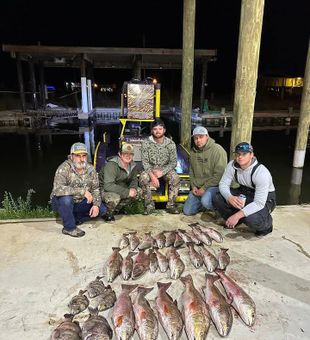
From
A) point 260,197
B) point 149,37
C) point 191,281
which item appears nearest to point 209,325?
point 191,281

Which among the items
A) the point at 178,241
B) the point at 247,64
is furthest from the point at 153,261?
the point at 247,64

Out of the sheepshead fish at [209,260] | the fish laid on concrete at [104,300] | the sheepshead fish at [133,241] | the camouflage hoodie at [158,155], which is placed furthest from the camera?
the camouflage hoodie at [158,155]

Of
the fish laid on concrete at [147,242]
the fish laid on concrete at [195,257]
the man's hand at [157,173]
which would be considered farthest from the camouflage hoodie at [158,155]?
the fish laid on concrete at [195,257]

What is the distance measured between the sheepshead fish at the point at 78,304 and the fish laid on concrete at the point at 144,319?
1.43ft

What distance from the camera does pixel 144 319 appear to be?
98.2 inches

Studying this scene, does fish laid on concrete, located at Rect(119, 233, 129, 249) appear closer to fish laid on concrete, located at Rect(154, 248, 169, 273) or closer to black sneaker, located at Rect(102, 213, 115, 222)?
fish laid on concrete, located at Rect(154, 248, 169, 273)

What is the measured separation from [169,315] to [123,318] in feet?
1.21

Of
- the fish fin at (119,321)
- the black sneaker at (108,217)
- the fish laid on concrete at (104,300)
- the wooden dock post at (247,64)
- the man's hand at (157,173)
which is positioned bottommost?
the fish laid on concrete at (104,300)

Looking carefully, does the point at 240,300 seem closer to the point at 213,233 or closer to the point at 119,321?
the point at 119,321

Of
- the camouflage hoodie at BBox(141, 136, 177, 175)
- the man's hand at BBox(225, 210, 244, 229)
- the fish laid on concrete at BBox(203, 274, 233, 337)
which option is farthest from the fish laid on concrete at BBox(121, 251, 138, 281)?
the camouflage hoodie at BBox(141, 136, 177, 175)

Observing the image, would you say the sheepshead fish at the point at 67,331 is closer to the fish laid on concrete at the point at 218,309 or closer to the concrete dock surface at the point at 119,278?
the concrete dock surface at the point at 119,278

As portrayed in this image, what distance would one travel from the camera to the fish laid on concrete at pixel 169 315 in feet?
7.93

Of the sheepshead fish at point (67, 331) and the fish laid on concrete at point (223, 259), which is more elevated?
the fish laid on concrete at point (223, 259)

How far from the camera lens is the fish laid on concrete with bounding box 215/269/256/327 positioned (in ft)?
8.49
